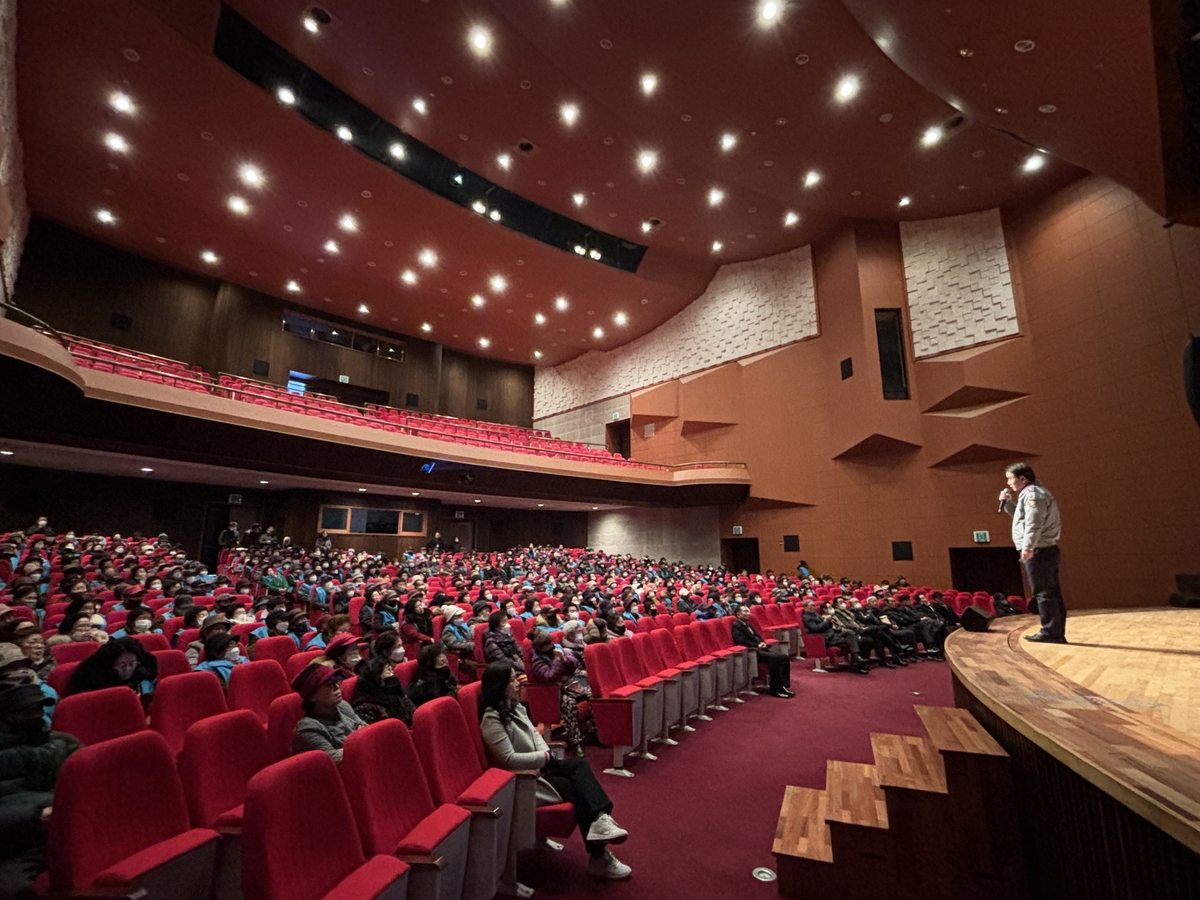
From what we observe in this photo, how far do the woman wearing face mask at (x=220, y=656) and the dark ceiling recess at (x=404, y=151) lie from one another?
9073mm

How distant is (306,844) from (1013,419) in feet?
39.4

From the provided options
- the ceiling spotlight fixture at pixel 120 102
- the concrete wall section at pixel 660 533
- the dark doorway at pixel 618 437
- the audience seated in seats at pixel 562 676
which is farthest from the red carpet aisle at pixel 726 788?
the dark doorway at pixel 618 437

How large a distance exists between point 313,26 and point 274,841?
1080 cm

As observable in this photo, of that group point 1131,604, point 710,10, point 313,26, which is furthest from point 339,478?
point 1131,604

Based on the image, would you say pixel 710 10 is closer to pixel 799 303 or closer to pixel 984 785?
pixel 799 303

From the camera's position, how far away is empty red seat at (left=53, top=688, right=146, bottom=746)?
220 centimetres

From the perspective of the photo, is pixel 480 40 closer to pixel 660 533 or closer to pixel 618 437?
pixel 618 437

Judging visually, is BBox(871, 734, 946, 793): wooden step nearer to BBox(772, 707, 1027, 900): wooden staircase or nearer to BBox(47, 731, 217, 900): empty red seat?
BBox(772, 707, 1027, 900): wooden staircase

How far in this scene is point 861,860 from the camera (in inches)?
81.0

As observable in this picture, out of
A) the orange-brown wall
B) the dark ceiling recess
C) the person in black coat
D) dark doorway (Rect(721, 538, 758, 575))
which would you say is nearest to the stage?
the person in black coat

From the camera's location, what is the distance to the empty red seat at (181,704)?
8.41ft

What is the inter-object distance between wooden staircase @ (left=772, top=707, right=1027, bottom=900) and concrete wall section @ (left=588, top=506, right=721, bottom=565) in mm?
13143

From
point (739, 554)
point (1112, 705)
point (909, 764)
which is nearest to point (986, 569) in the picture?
point (739, 554)

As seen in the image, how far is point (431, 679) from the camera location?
2928mm
